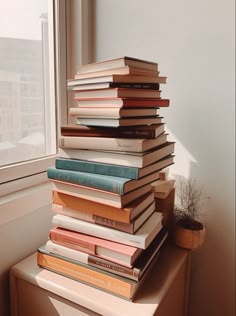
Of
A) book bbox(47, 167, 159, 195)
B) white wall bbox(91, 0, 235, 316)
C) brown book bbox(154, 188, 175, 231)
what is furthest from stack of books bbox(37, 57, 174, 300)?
white wall bbox(91, 0, 235, 316)

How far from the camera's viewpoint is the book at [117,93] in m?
0.65

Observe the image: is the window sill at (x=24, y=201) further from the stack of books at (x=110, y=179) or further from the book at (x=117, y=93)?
the book at (x=117, y=93)

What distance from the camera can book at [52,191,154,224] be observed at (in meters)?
0.64

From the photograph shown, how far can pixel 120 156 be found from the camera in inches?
25.8

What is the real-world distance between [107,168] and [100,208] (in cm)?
10

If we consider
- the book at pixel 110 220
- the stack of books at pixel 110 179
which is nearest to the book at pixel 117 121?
the stack of books at pixel 110 179

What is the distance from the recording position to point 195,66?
92 cm

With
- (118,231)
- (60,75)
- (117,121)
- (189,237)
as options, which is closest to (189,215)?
(189,237)

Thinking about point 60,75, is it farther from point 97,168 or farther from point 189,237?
point 189,237

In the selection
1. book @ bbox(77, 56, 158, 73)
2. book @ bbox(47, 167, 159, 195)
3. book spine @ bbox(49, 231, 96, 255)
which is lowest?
book spine @ bbox(49, 231, 96, 255)

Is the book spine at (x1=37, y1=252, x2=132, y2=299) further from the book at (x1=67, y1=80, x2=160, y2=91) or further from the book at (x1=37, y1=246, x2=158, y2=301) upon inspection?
the book at (x1=67, y1=80, x2=160, y2=91)

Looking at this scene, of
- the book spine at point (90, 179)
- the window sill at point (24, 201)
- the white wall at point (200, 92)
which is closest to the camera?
the book spine at point (90, 179)

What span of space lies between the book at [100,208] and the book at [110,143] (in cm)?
13

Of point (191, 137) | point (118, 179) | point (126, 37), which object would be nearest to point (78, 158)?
point (118, 179)
